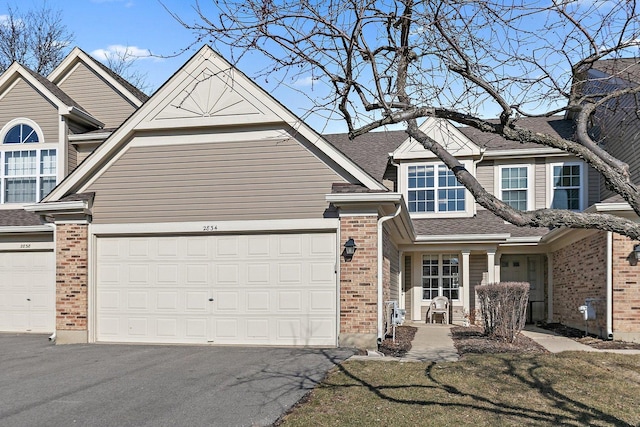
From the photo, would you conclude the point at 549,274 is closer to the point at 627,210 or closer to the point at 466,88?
the point at 627,210

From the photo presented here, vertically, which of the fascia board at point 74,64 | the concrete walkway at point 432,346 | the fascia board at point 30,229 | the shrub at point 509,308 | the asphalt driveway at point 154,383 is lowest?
the concrete walkway at point 432,346

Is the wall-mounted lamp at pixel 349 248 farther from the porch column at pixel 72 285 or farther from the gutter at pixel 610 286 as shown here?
the gutter at pixel 610 286

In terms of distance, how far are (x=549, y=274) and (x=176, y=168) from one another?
40.5 feet

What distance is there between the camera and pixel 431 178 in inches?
781

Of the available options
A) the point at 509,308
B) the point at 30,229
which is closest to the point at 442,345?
the point at 509,308

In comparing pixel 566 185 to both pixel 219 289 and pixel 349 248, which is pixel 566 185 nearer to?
pixel 349 248

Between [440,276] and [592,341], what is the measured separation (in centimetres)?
671

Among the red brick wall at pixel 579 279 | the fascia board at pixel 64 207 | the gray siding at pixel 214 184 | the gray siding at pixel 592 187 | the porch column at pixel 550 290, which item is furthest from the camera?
the gray siding at pixel 592 187

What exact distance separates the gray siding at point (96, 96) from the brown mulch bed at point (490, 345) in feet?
36.5

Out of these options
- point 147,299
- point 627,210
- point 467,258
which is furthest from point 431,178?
point 147,299

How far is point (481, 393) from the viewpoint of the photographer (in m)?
7.83

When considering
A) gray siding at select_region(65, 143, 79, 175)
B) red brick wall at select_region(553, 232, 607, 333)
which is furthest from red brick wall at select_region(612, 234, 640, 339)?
gray siding at select_region(65, 143, 79, 175)

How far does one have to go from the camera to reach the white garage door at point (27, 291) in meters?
15.4

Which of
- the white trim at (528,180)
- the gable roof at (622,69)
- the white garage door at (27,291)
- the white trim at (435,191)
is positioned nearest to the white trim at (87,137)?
the white garage door at (27,291)
